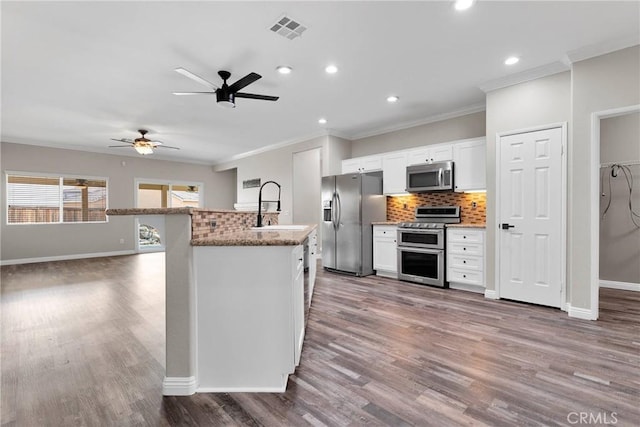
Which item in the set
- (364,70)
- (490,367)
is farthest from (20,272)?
(490,367)

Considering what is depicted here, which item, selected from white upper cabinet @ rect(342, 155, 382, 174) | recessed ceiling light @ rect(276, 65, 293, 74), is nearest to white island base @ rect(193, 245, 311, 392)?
recessed ceiling light @ rect(276, 65, 293, 74)

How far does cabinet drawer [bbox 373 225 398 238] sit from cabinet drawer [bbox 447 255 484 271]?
0.97 metres

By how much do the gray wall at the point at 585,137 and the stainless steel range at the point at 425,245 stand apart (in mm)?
1503

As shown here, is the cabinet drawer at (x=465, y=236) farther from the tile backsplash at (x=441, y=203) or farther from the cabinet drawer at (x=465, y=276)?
the tile backsplash at (x=441, y=203)

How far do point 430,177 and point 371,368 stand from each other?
3331 millimetres

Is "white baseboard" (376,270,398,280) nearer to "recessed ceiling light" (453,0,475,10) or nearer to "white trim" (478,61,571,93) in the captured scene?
"white trim" (478,61,571,93)

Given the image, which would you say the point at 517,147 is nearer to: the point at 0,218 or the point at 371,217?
the point at 371,217

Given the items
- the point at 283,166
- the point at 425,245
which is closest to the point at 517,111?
the point at 425,245

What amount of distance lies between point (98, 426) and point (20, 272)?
20.2ft

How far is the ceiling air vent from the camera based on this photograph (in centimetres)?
260

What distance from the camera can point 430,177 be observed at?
4.68 metres

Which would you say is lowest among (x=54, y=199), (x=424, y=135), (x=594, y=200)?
(x=594, y=200)

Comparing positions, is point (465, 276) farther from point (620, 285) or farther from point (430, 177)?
point (620, 285)

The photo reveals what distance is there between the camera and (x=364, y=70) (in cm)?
355
